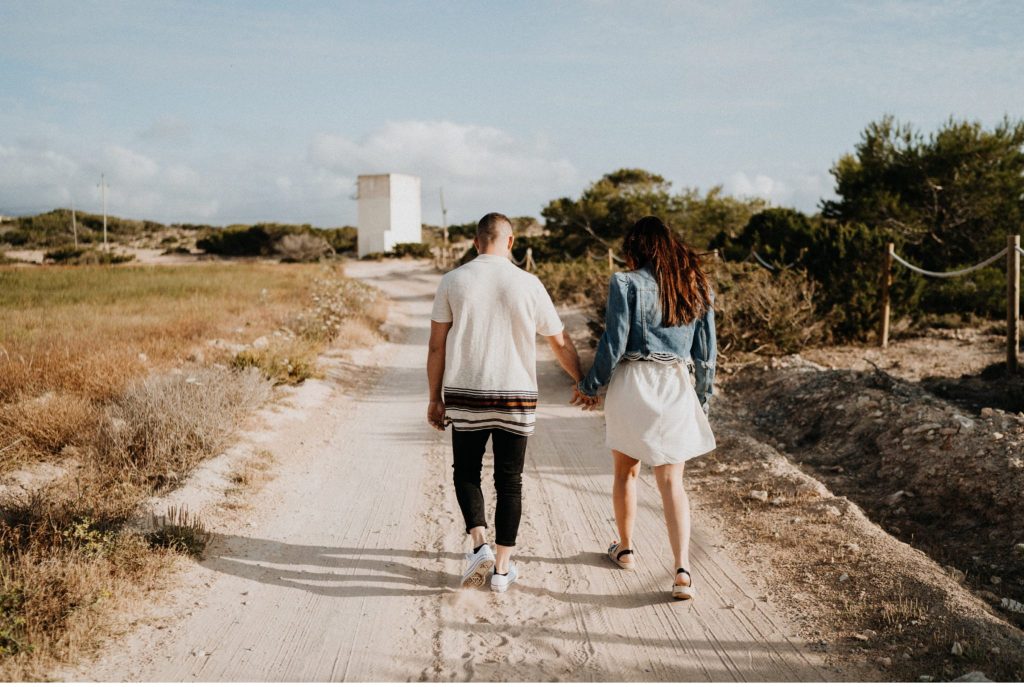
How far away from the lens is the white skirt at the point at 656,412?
387 centimetres

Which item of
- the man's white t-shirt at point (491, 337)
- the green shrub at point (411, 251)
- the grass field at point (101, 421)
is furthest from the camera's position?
the green shrub at point (411, 251)

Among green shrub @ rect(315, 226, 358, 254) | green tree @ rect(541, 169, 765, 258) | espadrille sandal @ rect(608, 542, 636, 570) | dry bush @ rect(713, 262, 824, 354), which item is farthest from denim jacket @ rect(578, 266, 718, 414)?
green shrub @ rect(315, 226, 358, 254)

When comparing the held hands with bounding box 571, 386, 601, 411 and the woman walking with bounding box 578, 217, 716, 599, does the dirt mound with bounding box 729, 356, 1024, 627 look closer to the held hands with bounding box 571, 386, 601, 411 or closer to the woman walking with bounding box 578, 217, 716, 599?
the woman walking with bounding box 578, 217, 716, 599

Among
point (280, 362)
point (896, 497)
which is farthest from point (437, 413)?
point (280, 362)

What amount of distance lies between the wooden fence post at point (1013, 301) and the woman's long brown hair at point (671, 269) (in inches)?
246

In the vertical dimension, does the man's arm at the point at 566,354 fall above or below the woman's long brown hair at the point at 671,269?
below

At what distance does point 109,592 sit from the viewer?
3.61 meters

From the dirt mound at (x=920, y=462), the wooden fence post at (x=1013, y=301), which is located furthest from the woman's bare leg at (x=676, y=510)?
the wooden fence post at (x=1013, y=301)

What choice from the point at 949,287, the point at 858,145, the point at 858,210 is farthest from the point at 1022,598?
the point at 858,145

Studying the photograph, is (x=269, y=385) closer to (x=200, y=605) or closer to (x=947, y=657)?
(x=200, y=605)

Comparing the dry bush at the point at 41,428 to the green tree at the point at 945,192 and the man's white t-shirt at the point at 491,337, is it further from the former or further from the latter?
the green tree at the point at 945,192

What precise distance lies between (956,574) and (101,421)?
21.1ft

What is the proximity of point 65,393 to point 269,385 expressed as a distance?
78.3 inches

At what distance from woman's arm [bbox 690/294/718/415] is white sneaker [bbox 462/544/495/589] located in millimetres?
1460
